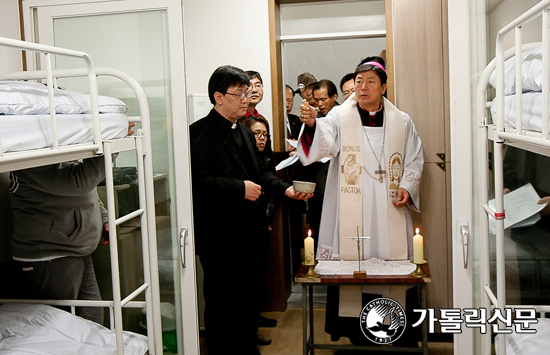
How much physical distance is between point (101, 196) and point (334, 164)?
1.23m

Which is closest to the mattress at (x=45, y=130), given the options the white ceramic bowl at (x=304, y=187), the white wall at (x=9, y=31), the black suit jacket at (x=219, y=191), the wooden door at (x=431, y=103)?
the black suit jacket at (x=219, y=191)

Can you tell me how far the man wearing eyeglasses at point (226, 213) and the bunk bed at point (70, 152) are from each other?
57 cm

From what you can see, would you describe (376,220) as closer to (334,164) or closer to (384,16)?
(334,164)

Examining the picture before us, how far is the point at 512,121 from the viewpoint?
5.55 feet

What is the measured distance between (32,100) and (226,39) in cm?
222

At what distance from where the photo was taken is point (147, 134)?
84.1 inches

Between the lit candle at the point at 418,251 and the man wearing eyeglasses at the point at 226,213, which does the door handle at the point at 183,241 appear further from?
the lit candle at the point at 418,251

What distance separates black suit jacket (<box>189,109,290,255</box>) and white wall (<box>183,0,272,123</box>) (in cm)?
84

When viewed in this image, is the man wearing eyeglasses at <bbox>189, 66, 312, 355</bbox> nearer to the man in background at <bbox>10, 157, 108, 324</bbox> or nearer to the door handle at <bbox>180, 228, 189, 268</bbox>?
the door handle at <bbox>180, 228, 189, 268</bbox>

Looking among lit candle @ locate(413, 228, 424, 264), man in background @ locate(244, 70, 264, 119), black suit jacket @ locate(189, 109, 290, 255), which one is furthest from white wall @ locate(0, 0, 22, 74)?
lit candle @ locate(413, 228, 424, 264)

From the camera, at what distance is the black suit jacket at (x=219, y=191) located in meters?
2.75

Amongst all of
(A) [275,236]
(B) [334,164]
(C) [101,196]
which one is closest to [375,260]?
(B) [334,164]

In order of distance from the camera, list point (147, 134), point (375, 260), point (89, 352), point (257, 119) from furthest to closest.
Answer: point (257, 119) → point (375, 260) → point (147, 134) → point (89, 352)

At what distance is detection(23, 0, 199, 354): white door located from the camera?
254 cm
